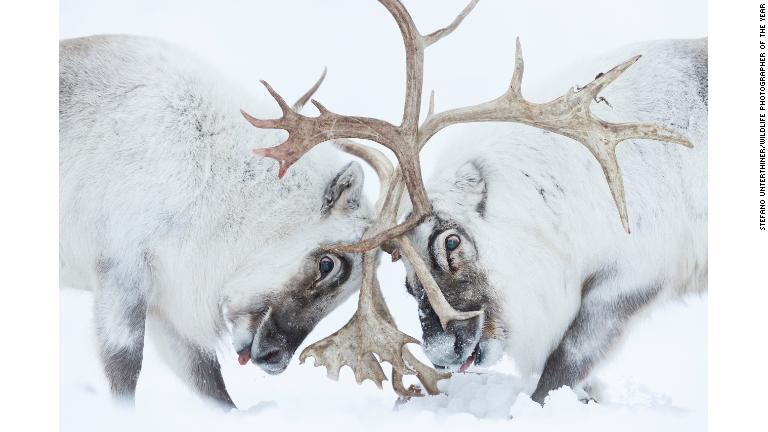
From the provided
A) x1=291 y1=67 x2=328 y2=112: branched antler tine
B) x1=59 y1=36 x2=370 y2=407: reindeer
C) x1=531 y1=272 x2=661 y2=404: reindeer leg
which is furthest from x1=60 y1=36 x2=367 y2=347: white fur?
x1=531 y1=272 x2=661 y2=404: reindeer leg

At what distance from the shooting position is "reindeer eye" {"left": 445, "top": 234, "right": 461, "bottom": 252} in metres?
2.81

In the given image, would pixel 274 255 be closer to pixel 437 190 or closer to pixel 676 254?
pixel 437 190

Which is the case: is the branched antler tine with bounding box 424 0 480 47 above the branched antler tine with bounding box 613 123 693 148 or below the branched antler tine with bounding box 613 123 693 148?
above

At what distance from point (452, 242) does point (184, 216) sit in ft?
3.02

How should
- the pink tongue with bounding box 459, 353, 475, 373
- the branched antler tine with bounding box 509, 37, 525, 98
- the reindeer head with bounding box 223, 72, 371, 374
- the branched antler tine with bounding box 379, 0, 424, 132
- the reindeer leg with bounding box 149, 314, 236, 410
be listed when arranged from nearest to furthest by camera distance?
the branched antler tine with bounding box 509, 37, 525, 98 → the branched antler tine with bounding box 379, 0, 424, 132 → the pink tongue with bounding box 459, 353, 475, 373 → the reindeer head with bounding box 223, 72, 371, 374 → the reindeer leg with bounding box 149, 314, 236, 410

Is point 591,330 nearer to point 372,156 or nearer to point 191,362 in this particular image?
point 372,156

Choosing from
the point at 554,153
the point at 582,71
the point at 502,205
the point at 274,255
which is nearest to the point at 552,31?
the point at 582,71

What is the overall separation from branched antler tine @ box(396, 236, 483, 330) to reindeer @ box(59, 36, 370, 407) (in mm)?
246

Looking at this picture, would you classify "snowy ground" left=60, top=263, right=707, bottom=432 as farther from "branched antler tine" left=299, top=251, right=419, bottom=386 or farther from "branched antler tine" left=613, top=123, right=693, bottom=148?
"branched antler tine" left=613, top=123, right=693, bottom=148

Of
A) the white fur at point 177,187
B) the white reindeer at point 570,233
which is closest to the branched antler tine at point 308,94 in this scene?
the white fur at point 177,187

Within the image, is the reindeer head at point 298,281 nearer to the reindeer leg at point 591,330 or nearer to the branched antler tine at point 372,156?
the branched antler tine at point 372,156

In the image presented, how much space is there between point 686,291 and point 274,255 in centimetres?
142

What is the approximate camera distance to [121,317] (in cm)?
291

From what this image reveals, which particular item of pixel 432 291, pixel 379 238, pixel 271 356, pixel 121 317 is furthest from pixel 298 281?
pixel 121 317
